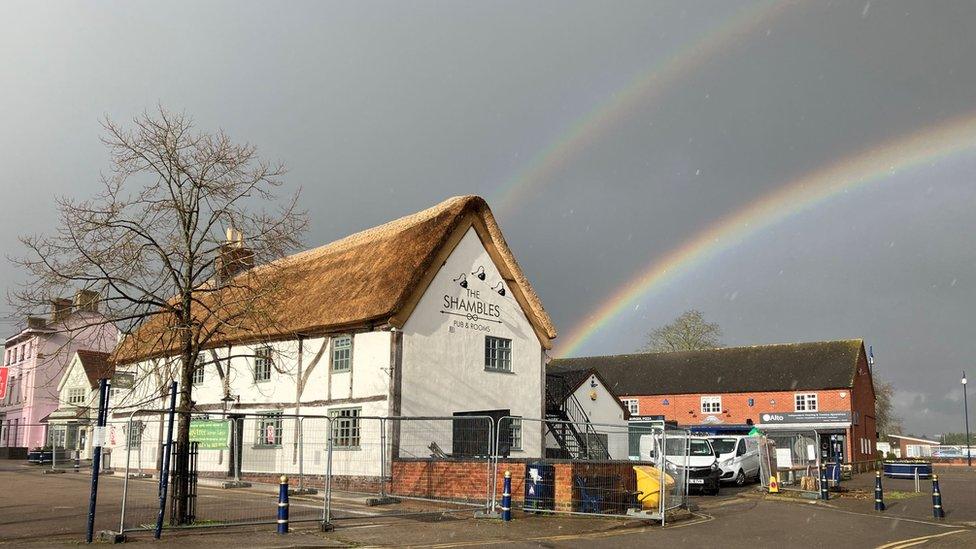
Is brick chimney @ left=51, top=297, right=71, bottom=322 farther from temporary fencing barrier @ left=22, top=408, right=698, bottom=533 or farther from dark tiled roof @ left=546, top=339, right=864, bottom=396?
dark tiled roof @ left=546, top=339, right=864, bottom=396

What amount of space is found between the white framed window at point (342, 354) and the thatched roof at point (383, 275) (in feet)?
1.49

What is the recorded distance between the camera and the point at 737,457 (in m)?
30.9

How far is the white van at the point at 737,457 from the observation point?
100ft

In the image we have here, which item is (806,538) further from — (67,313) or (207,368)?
(207,368)

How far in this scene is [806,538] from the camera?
1495 cm

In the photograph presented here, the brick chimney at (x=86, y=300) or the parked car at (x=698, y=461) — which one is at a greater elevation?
the brick chimney at (x=86, y=300)

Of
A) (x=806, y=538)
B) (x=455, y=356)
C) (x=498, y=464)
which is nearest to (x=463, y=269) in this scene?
(x=455, y=356)

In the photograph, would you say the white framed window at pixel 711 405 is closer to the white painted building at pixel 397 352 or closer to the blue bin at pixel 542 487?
the white painted building at pixel 397 352

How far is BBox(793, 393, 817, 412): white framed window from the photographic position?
194 ft

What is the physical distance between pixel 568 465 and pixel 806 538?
4.85 meters

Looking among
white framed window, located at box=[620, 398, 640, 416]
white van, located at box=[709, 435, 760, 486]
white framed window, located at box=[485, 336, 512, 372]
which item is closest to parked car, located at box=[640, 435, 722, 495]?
white van, located at box=[709, 435, 760, 486]

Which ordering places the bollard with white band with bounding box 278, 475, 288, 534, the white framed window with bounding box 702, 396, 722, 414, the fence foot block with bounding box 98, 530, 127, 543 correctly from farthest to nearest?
1. the white framed window with bounding box 702, 396, 722, 414
2. the bollard with white band with bounding box 278, 475, 288, 534
3. the fence foot block with bounding box 98, 530, 127, 543

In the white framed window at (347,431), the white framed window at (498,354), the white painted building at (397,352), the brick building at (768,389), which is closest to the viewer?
the white painted building at (397,352)

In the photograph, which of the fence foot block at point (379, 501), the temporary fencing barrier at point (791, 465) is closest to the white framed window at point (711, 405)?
the temporary fencing barrier at point (791, 465)
